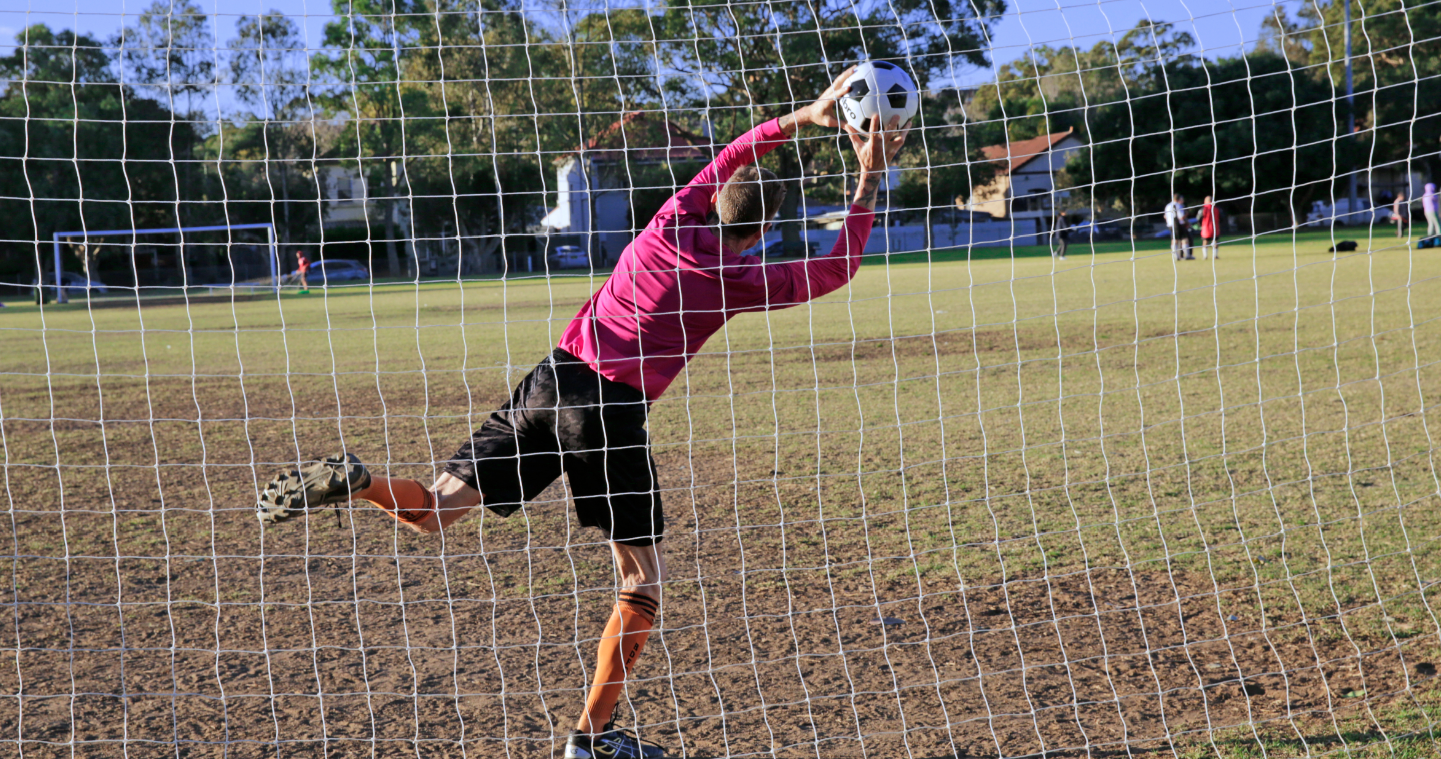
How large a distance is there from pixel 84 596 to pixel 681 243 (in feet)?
11.4

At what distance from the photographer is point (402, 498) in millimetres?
3324

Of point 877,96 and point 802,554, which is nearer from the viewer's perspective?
point 877,96

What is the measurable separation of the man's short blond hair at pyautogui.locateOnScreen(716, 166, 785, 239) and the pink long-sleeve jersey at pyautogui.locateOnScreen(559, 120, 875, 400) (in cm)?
7

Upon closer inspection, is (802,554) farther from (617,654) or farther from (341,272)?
(341,272)

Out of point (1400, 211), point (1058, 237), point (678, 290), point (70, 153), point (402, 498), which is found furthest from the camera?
point (70, 153)

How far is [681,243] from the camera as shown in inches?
127

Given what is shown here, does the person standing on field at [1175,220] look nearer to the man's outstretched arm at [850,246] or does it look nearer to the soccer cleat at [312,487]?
the man's outstretched arm at [850,246]

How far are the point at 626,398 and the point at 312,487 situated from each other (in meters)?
0.98

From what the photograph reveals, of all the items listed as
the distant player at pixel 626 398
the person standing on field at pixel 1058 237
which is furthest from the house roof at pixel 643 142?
the person standing on field at pixel 1058 237

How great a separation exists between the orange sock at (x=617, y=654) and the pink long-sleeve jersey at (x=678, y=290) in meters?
0.68

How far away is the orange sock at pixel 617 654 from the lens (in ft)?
10.6

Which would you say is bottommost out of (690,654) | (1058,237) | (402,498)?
(690,654)

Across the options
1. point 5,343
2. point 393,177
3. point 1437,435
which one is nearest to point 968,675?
point 1437,435

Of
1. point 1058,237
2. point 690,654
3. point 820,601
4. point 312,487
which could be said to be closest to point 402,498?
point 312,487
